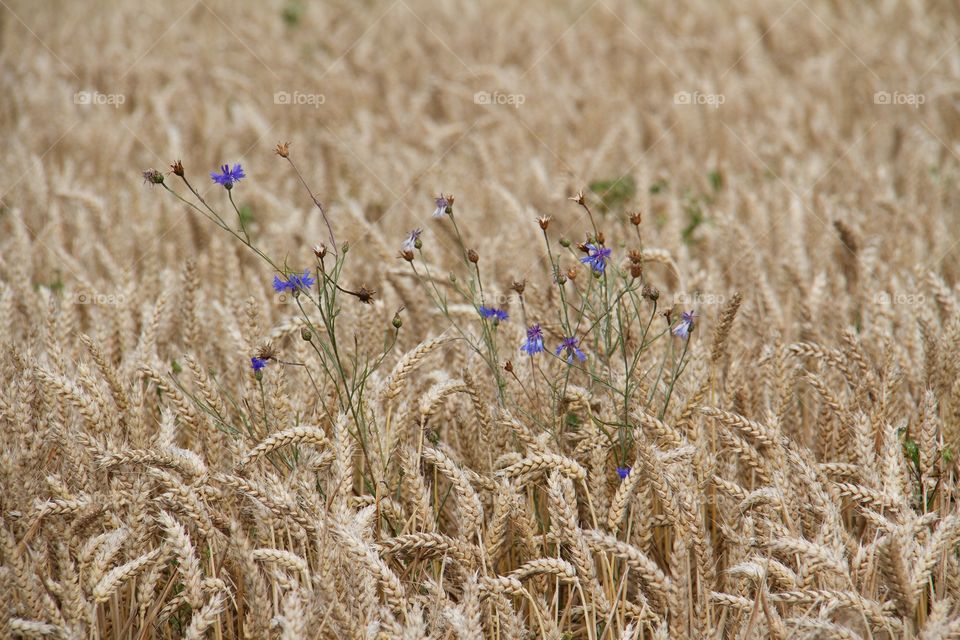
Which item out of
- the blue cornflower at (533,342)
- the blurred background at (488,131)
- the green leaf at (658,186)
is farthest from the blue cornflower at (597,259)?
the green leaf at (658,186)

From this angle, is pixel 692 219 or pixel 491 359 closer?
pixel 491 359

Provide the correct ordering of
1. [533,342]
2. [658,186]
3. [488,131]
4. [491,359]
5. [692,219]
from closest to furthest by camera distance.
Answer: [533,342], [491,359], [692,219], [658,186], [488,131]

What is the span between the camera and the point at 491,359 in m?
2.55

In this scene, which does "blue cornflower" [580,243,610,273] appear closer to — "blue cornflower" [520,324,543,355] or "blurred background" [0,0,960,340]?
"blue cornflower" [520,324,543,355]

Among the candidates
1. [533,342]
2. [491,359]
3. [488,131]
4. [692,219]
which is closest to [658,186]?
[692,219]

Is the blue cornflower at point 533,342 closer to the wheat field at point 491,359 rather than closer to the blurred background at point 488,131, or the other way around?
the wheat field at point 491,359

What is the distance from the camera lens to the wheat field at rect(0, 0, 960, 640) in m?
2.00

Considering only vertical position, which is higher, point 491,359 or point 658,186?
point 658,186

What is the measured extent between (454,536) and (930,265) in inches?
92.7

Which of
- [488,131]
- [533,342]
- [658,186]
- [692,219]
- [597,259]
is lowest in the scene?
[533,342]

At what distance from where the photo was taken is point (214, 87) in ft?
23.3

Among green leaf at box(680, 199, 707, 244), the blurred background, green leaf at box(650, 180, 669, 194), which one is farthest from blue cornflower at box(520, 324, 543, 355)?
green leaf at box(650, 180, 669, 194)

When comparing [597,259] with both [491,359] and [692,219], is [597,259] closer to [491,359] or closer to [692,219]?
[491,359]

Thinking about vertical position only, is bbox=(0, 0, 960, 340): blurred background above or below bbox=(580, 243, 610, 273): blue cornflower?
above
